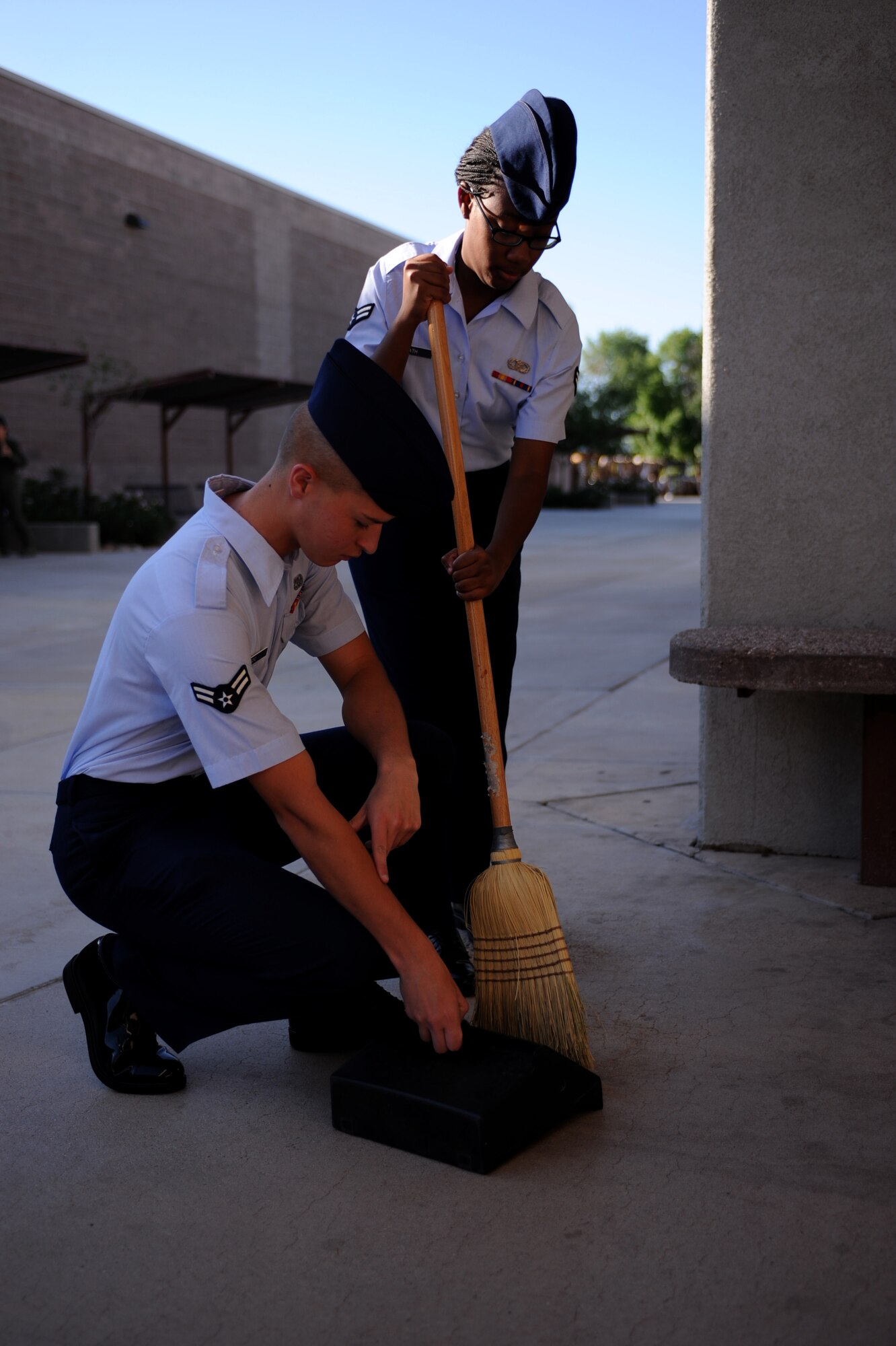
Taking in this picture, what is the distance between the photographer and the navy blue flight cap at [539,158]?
2.43 meters

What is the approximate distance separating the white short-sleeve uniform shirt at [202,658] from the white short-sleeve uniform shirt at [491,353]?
581 millimetres

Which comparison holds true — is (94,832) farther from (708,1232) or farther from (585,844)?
(585,844)

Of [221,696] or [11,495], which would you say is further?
[11,495]

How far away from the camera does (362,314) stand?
2.74 meters

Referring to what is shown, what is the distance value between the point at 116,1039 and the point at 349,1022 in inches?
16.5

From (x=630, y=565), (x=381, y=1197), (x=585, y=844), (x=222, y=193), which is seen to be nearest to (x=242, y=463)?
(x=222, y=193)

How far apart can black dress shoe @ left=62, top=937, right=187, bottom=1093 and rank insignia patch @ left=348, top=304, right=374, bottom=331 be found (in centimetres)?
140

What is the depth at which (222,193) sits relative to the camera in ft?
82.7

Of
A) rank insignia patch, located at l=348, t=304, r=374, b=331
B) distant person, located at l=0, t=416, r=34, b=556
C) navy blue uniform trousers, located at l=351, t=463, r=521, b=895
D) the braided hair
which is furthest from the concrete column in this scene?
distant person, located at l=0, t=416, r=34, b=556

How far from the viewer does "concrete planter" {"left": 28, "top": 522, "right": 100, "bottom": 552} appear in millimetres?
16156

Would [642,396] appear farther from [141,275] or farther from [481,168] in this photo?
[481,168]

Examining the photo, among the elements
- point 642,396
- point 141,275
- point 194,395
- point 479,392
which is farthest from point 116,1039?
point 642,396

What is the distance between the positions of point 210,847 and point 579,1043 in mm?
738

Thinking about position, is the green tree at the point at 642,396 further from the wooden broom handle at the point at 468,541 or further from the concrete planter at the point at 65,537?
the wooden broom handle at the point at 468,541
